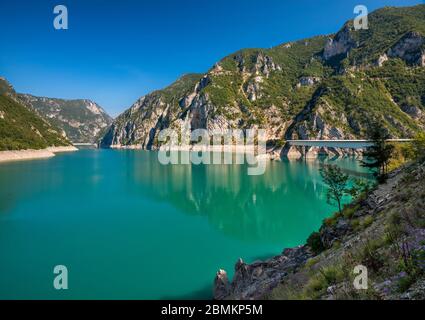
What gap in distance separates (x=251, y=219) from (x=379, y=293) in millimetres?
26631

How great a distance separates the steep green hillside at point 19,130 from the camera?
112125 millimetres

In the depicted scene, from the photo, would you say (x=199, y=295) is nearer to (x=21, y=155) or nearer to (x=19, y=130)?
(x=21, y=155)

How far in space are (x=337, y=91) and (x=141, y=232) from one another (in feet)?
446

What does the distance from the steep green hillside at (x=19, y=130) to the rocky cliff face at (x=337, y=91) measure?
230 feet

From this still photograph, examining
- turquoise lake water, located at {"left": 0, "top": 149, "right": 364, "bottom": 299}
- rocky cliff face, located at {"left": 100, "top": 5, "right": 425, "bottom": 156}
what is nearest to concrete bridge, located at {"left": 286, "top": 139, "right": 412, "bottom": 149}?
turquoise lake water, located at {"left": 0, "top": 149, "right": 364, "bottom": 299}

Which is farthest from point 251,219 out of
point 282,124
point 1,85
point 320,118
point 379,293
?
point 1,85

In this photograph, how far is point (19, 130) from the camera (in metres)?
130

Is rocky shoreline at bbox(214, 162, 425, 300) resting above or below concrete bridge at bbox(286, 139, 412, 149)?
below

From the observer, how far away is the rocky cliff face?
405 feet

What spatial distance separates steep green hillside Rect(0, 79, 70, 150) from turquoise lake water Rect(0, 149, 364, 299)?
71.8m

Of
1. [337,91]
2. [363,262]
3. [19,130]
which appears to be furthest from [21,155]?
[337,91]

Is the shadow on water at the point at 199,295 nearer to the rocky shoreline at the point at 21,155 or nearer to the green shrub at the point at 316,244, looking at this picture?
the green shrub at the point at 316,244

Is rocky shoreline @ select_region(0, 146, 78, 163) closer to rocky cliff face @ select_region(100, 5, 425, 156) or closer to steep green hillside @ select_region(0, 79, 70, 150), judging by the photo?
steep green hillside @ select_region(0, 79, 70, 150)
